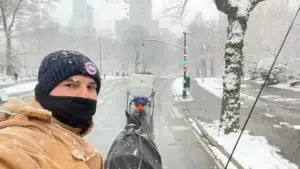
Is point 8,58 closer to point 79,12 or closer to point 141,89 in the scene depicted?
point 141,89

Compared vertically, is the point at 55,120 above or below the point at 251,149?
above

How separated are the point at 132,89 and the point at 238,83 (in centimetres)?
586

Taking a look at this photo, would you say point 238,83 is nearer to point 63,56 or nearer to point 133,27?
point 63,56

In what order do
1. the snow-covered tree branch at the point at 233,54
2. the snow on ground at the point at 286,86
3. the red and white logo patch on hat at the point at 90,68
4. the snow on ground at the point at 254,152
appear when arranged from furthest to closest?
the snow on ground at the point at 286,86 → the snow-covered tree branch at the point at 233,54 → the snow on ground at the point at 254,152 → the red and white logo patch on hat at the point at 90,68

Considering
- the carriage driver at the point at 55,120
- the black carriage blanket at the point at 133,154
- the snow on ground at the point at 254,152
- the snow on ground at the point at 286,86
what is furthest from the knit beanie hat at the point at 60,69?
the snow on ground at the point at 286,86

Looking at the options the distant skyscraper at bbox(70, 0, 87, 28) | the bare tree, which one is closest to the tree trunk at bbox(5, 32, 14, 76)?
the bare tree

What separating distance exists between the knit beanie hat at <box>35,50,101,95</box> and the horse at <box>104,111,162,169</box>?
60 cm

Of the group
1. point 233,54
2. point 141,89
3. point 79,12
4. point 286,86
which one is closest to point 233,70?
point 233,54

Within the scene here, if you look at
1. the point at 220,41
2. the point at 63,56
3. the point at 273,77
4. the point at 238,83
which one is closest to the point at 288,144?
the point at 238,83

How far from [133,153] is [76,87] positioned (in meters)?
0.64

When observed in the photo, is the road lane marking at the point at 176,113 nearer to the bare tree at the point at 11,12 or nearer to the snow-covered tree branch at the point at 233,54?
the snow-covered tree branch at the point at 233,54

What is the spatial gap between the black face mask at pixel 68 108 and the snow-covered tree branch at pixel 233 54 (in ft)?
29.6

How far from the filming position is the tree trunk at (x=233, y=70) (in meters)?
9.92

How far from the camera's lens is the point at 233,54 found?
32.9 ft
